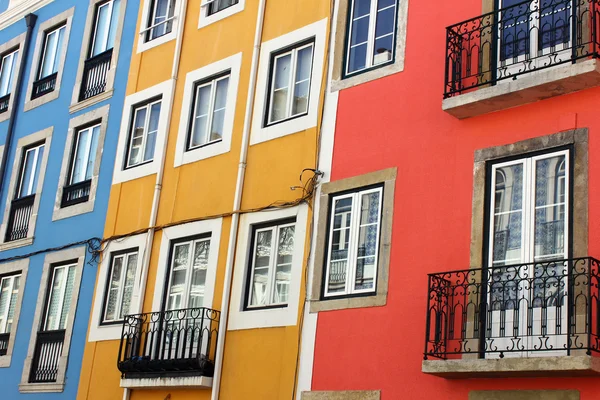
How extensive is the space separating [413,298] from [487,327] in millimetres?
1393

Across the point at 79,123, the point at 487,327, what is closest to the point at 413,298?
the point at 487,327

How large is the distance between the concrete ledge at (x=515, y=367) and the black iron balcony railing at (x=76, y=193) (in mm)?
10156

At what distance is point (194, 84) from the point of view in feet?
62.5

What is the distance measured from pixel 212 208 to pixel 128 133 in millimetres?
3614

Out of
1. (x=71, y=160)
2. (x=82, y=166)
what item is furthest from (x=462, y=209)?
(x=71, y=160)

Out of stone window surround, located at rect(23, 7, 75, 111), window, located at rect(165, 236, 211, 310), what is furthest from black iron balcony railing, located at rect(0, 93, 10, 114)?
window, located at rect(165, 236, 211, 310)

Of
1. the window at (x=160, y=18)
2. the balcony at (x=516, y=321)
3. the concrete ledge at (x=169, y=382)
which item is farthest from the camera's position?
the window at (x=160, y=18)

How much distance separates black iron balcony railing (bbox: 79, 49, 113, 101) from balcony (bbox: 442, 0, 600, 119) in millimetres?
9367

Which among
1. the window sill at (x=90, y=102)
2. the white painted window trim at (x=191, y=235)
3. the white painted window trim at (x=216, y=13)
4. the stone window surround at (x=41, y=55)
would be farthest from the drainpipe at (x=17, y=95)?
the white painted window trim at (x=191, y=235)

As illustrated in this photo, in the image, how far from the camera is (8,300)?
21734 millimetres

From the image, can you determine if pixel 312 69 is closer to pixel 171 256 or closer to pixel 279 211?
pixel 279 211

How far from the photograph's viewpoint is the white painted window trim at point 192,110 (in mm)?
17828

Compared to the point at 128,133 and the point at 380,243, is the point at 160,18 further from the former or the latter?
the point at 380,243

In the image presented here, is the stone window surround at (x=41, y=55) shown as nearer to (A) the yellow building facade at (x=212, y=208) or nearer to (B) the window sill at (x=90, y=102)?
(B) the window sill at (x=90, y=102)
